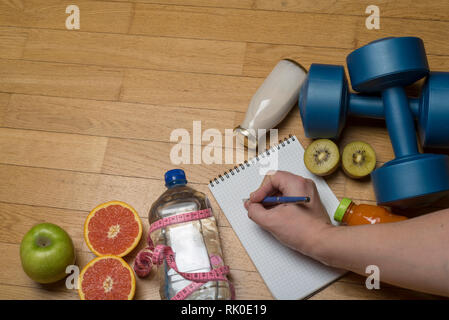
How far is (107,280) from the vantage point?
3.07ft

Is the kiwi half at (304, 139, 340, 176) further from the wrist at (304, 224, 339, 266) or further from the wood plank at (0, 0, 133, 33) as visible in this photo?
the wood plank at (0, 0, 133, 33)

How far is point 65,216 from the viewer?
1057mm

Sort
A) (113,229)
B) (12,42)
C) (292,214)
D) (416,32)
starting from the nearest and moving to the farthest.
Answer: (292,214) < (113,229) < (416,32) < (12,42)

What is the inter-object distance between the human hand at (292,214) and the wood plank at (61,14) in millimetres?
649

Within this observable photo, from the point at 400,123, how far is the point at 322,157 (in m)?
0.19

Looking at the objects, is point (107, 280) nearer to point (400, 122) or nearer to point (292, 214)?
point (292, 214)

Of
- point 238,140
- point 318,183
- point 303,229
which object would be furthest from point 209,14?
point 303,229

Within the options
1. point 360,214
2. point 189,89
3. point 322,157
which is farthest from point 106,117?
point 360,214

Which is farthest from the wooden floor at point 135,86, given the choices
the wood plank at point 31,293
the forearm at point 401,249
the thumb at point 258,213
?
the forearm at point 401,249

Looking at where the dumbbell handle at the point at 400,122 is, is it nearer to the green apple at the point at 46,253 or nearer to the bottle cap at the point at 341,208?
the bottle cap at the point at 341,208

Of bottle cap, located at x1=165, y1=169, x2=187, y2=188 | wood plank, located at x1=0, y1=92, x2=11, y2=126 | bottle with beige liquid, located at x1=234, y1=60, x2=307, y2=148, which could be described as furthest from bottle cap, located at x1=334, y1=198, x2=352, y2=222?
wood plank, located at x1=0, y1=92, x2=11, y2=126

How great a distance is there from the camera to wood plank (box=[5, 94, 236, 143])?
3.60 ft

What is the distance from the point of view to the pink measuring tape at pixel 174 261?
900 millimetres
